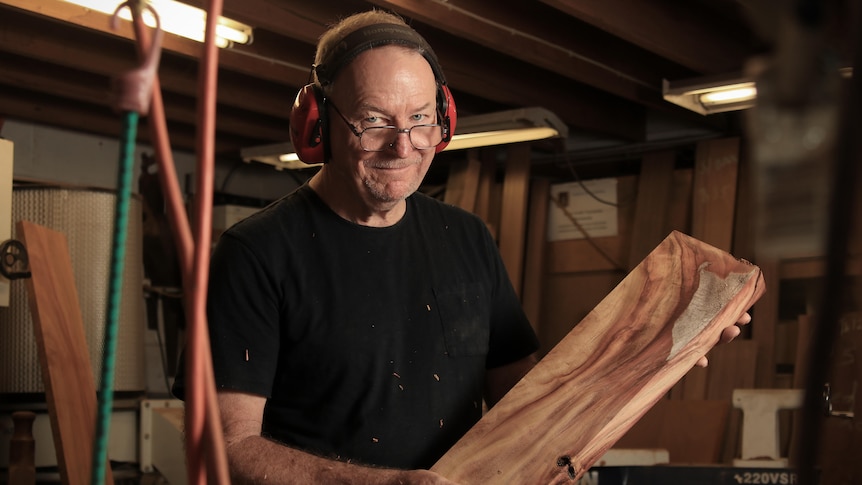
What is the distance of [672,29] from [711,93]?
468mm

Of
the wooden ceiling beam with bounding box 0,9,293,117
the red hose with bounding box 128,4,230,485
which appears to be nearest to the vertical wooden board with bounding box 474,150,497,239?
the wooden ceiling beam with bounding box 0,9,293,117

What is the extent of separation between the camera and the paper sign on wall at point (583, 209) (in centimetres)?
586

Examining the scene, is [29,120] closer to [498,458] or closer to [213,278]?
[213,278]

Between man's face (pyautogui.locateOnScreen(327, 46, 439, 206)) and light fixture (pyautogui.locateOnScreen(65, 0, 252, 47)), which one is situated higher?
light fixture (pyautogui.locateOnScreen(65, 0, 252, 47))

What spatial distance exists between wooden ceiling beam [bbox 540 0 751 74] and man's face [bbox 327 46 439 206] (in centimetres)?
187

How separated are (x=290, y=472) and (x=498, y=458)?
1.12ft

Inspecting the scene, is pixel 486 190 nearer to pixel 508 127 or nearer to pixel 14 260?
pixel 508 127

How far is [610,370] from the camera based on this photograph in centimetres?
160

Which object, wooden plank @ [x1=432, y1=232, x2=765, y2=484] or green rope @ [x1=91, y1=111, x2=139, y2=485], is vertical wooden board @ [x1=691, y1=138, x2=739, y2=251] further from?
green rope @ [x1=91, y1=111, x2=139, y2=485]

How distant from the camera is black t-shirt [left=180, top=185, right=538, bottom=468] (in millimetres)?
1632

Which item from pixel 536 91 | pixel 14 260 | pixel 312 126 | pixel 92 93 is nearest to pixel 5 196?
pixel 14 260

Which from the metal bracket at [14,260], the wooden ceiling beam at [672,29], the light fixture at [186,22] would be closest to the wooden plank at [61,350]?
the metal bracket at [14,260]

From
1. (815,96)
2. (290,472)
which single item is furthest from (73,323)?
(815,96)

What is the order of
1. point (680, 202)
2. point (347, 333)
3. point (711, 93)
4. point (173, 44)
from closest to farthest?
point (347, 333) → point (173, 44) → point (711, 93) → point (680, 202)
